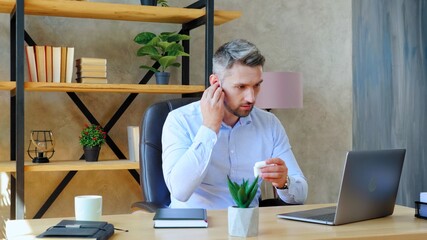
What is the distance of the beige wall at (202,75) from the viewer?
3.68 m

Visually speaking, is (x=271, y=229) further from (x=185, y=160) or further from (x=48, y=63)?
(x=48, y=63)

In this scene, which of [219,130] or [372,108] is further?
[372,108]

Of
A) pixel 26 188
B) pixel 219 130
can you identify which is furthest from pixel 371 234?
pixel 26 188

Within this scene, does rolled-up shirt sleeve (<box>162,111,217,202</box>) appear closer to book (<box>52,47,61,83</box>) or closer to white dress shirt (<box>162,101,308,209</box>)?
white dress shirt (<box>162,101,308,209</box>)

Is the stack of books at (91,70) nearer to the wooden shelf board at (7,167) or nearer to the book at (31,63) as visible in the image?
the book at (31,63)

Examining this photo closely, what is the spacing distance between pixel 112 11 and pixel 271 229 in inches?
79.0

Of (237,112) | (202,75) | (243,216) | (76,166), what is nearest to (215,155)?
(237,112)

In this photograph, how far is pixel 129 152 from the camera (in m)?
3.67

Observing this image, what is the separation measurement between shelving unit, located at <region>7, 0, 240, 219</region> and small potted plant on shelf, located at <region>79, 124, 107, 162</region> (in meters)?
0.06

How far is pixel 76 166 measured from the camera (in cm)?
330

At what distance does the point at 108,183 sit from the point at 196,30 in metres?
1.08

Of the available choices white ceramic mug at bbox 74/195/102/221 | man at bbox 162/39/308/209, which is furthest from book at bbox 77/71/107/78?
white ceramic mug at bbox 74/195/102/221

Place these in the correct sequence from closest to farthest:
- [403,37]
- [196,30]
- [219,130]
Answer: [219,130] → [196,30] → [403,37]

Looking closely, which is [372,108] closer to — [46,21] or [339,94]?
[339,94]
